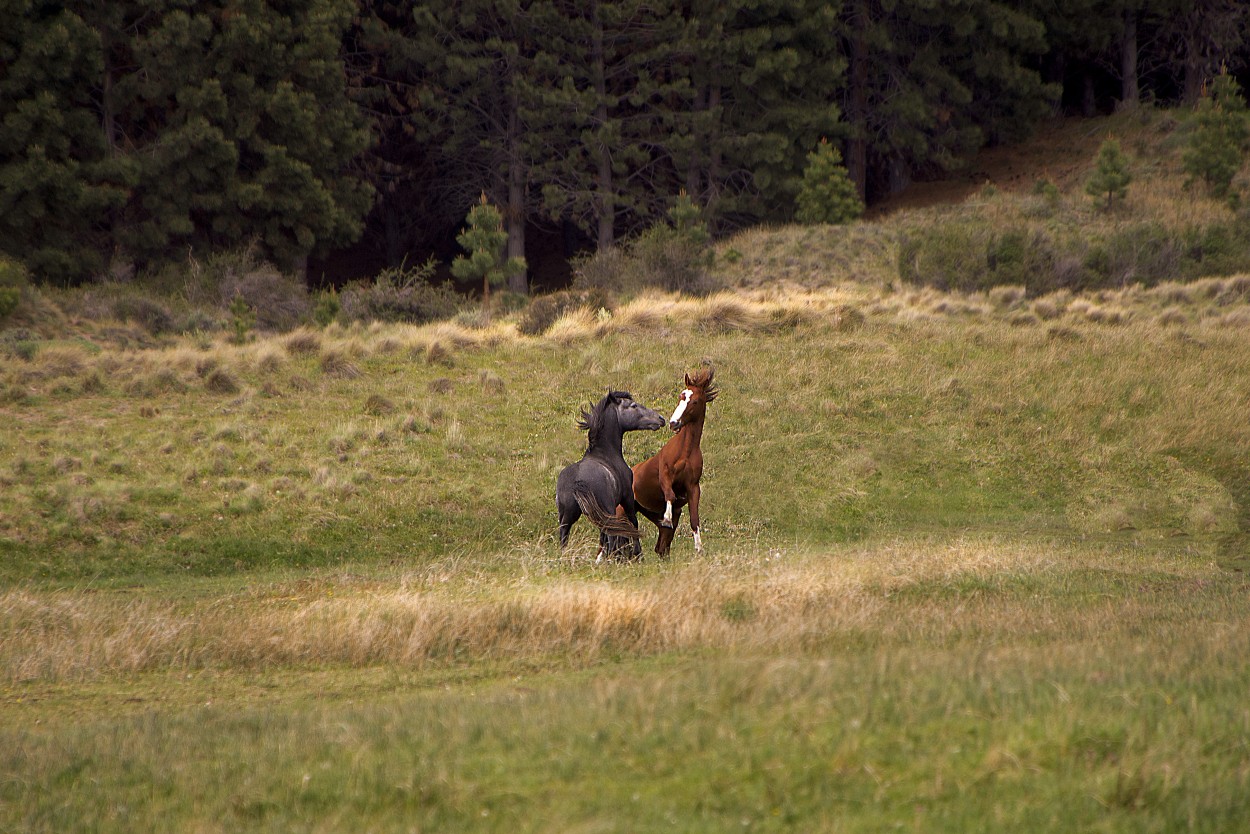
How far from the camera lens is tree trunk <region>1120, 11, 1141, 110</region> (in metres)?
55.5

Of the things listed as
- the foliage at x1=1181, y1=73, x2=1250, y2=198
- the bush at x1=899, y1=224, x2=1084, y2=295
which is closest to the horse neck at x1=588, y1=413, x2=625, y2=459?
the bush at x1=899, y1=224, x2=1084, y2=295

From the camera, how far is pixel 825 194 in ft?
156

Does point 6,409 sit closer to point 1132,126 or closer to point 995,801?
point 995,801

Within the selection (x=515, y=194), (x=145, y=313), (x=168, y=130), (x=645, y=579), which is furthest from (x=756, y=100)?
(x=645, y=579)

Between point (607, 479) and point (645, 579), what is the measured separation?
75.0 inches

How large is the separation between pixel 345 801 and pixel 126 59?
41.3m

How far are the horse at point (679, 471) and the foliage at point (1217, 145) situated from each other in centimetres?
3641

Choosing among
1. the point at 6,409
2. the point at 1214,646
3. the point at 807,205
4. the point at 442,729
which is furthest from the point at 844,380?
the point at 807,205

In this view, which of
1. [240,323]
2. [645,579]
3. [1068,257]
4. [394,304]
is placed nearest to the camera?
[645,579]

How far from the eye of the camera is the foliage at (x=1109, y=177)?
44.5 meters

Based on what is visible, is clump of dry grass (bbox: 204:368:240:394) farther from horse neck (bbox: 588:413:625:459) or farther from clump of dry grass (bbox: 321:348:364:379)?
horse neck (bbox: 588:413:625:459)

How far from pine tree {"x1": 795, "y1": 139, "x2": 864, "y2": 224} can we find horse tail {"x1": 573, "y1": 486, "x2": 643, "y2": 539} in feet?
116

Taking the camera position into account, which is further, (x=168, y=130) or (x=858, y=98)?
(x=858, y=98)

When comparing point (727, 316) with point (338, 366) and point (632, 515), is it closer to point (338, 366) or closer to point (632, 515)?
point (338, 366)
